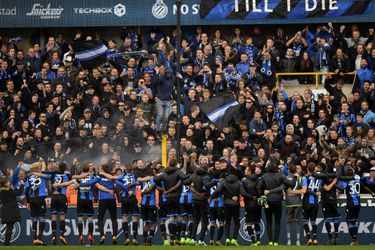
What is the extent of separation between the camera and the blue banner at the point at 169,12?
3894 centimetres

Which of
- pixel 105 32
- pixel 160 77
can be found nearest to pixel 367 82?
pixel 160 77

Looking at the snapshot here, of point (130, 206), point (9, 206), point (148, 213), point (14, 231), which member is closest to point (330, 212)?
point (148, 213)

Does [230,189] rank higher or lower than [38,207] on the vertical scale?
higher

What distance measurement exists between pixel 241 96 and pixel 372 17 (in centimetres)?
593

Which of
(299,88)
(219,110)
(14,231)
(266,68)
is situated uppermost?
(266,68)

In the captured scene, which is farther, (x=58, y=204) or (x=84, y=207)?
(x=58, y=204)

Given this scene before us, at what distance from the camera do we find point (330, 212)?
3145 centimetres

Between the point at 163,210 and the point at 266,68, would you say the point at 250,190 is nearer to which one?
the point at 163,210

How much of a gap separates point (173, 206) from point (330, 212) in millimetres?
3783

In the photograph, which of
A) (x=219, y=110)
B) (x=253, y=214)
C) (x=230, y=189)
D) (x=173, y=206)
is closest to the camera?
(x=230, y=189)

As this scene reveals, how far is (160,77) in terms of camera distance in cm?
3588

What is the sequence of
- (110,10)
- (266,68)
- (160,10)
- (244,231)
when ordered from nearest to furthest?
(244,231) → (266,68) → (160,10) → (110,10)

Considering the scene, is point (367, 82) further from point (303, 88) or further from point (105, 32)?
point (105, 32)

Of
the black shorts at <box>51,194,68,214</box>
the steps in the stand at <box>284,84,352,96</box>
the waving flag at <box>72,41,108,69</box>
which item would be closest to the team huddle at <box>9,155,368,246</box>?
the black shorts at <box>51,194,68,214</box>
